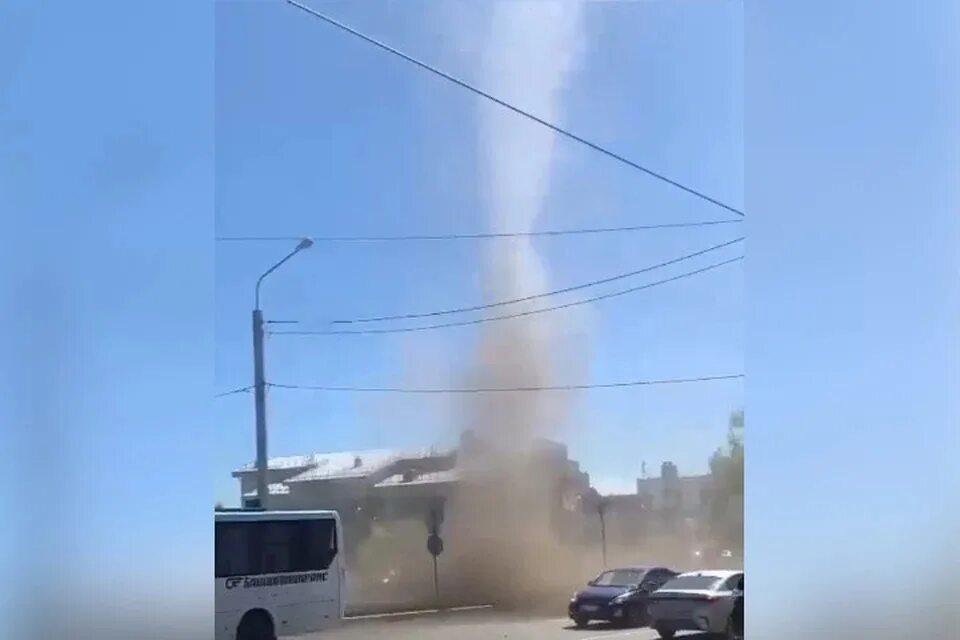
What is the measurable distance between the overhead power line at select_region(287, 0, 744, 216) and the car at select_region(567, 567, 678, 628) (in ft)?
3.19

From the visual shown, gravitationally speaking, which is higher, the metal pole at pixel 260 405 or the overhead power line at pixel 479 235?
the overhead power line at pixel 479 235

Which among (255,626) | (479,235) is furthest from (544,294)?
(255,626)

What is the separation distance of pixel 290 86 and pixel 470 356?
0.82 meters

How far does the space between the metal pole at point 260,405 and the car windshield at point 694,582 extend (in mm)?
1055

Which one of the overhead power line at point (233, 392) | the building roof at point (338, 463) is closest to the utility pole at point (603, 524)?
the building roof at point (338, 463)

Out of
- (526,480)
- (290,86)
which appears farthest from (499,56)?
(526,480)

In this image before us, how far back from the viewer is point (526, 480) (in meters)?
2.45

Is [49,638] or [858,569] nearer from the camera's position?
[49,638]

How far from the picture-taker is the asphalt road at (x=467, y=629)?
95.2 inches

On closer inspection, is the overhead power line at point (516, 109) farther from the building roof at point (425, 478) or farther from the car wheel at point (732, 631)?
the car wheel at point (732, 631)

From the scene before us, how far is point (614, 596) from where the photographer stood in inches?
96.3

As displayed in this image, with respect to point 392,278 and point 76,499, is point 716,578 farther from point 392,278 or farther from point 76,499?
point 76,499

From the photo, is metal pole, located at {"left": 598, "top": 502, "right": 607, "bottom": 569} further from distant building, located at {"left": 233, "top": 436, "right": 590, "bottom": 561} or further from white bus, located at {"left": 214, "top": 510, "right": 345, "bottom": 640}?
white bus, located at {"left": 214, "top": 510, "right": 345, "bottom": 640}

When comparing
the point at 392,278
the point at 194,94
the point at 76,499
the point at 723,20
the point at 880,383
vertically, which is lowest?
the point at 76,499
